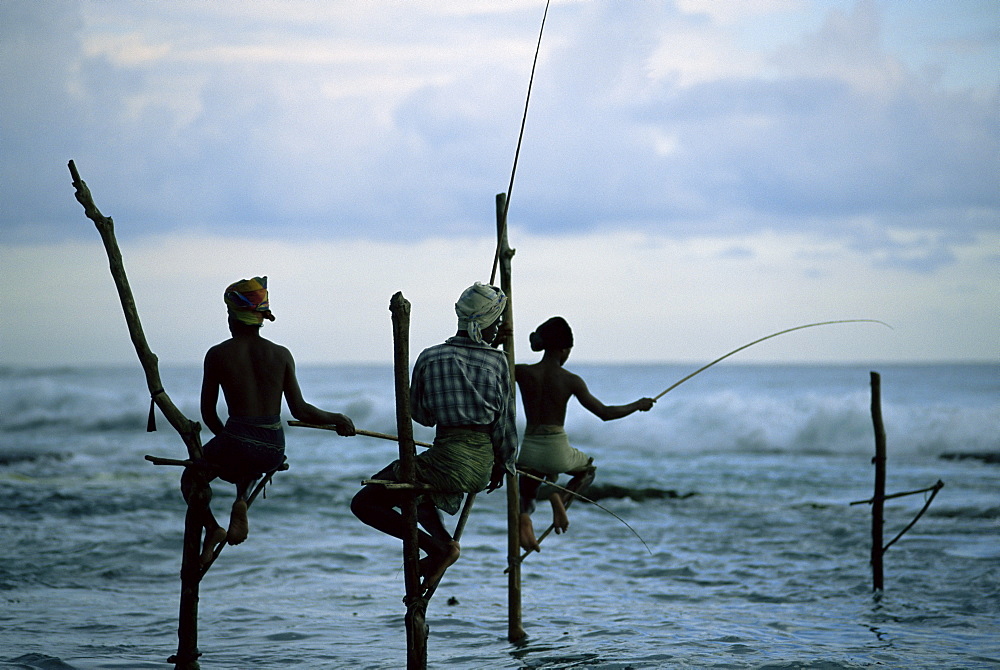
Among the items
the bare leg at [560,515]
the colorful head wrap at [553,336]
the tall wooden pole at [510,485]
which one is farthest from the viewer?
the bare leg at [560,515]

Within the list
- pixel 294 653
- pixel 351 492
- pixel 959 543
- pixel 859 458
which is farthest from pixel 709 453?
pixel 294 653

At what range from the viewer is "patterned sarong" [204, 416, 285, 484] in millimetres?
4691

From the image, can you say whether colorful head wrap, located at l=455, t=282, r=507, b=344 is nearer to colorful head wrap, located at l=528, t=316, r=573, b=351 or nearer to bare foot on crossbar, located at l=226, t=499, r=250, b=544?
bare foot on crossbar, located at l=226, t=499, r=250, b=544

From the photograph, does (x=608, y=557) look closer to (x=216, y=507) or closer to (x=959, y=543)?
(x=959, y=543)

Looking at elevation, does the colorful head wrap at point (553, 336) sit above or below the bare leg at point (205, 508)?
above

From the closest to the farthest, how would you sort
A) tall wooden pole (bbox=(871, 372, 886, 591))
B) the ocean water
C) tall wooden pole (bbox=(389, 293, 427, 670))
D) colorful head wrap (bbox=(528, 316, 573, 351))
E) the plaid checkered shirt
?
tall wooden pole (bbox=(389, 293, 427, 670)), the plaid checkered shirt, colorful head wrap (bbox=(528, 316, 573, 351)), the ocean water, tall wooden pole (bbox=(871, 372, 886, 591))

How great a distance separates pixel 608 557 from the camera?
11352 mm

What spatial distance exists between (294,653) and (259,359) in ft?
10.4

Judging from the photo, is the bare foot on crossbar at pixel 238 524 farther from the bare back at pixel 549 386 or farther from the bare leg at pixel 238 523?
the bare back at pixel 549 386

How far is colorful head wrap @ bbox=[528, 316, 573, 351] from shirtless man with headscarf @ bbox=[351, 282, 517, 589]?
145cm

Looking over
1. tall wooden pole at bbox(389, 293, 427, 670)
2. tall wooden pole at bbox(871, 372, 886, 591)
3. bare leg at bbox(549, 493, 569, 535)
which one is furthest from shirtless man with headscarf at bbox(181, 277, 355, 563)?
tall wooden pole at bbox(871, 372, 886, 591)

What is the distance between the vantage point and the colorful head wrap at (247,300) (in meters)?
4.70

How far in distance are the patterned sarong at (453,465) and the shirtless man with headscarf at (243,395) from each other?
0.44 meters

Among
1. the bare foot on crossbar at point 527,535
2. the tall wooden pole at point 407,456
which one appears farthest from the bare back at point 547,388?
the tall wooden pole at point 407,456
